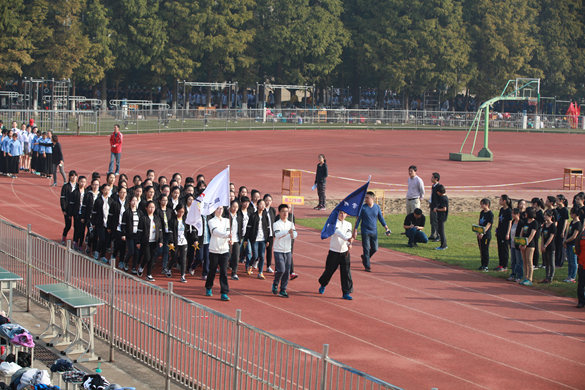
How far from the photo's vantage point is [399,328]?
1132 cm

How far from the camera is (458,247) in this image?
1761 centimetres

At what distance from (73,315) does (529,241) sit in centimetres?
913

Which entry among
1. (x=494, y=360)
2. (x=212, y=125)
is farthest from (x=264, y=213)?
(x=212, y=125)

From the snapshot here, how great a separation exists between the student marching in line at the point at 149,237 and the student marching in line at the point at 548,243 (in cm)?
808

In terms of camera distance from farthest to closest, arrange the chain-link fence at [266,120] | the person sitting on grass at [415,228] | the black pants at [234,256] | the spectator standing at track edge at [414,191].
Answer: the chain-link fence at [266,120] → the spectator standing at track edge at [414,191] → the person sitting on grass at [415,228] → the black pants at [234,256]

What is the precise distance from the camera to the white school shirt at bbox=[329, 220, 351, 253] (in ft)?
41.1

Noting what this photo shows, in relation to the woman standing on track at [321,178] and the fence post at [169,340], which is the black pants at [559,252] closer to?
the woman standing on track at [321,178]

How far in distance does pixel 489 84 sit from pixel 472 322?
60858 millimetres

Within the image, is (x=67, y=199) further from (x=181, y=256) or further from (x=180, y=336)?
(x=180, y=336)

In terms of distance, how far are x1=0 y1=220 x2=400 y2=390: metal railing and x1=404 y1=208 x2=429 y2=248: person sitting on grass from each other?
8.62 m

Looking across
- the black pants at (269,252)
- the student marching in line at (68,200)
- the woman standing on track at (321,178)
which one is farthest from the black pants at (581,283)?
the student marching in line at (68,200)

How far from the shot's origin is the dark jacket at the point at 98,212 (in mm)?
14375

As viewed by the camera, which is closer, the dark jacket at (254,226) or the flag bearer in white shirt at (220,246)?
the flag bearer in white shirt at (220,246)

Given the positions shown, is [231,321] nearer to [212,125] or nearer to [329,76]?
[212,125]
